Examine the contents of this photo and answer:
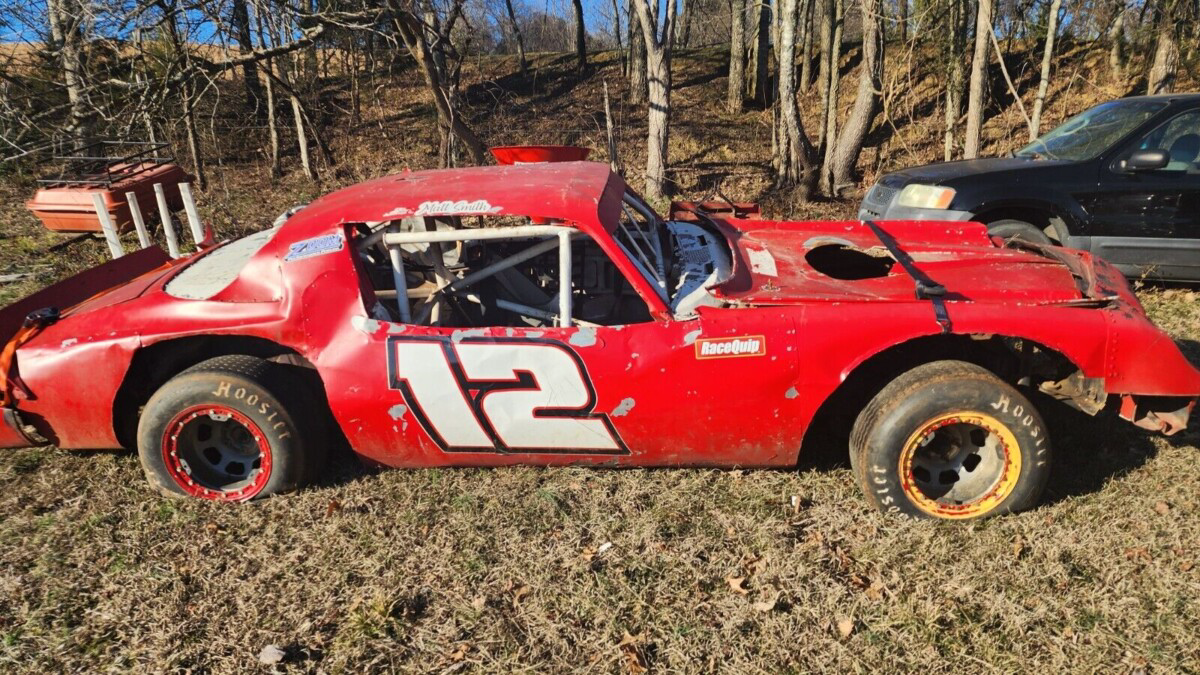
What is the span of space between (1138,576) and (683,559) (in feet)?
6.07

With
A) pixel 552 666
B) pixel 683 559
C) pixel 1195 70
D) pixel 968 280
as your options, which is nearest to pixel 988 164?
pixel 968 280

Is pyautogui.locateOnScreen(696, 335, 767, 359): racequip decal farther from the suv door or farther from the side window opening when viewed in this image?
the suv door

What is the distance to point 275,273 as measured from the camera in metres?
3.31

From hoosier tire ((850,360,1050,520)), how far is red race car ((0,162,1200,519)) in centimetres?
1

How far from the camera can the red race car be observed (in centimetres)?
303

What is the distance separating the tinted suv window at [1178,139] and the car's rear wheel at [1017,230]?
40.6 inches

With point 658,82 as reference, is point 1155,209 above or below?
below

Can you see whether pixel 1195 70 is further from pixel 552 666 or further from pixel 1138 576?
pixel 552 666

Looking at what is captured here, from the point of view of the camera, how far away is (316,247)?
3.30m

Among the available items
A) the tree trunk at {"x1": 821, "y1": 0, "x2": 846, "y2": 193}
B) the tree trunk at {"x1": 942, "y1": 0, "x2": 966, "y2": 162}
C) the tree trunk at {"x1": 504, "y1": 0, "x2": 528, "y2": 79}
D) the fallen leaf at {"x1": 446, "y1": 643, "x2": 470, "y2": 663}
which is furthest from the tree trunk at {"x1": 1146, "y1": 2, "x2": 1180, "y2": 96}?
the tree trunk at {"x1": 504, "y1": 0, "x2": 528, "y2": 79}

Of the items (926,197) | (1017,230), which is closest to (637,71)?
(926,197)

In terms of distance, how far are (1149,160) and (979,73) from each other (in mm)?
4092

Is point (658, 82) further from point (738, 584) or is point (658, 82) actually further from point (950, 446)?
point (738, 584)

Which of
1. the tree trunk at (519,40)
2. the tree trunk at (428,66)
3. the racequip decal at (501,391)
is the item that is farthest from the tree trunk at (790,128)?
the tree trunk at (519,40)
